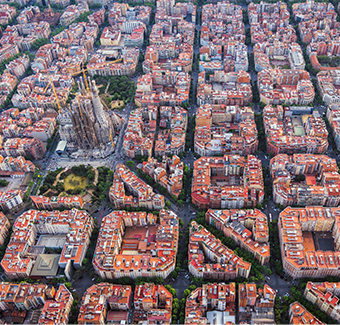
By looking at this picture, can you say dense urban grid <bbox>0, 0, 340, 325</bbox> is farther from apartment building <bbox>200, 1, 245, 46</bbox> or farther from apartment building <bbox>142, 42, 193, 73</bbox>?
apartment building <bbox>200, 1, 245, 46</bbox>

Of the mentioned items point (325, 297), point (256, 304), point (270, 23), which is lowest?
point (256, 304)

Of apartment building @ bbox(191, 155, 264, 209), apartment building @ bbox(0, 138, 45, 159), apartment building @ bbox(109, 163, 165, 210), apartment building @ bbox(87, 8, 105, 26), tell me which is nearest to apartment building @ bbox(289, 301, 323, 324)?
apartment building @ bbox(191, 155, 264, 209)

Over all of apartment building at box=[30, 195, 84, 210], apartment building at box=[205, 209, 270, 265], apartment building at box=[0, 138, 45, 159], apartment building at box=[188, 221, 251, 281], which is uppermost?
apartment building at box=[0, 138, 45, 159]

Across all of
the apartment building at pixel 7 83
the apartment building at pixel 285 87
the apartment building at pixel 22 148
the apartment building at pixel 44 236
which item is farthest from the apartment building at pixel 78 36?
the apartment building at pixel 44 236

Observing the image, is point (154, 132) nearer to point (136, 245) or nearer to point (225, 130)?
point (225, 130)

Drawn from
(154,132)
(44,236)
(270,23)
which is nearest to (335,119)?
(154,132)

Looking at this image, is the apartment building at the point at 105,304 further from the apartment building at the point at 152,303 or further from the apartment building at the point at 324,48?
the apartment building at the point at 324,48

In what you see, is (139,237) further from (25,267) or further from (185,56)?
(185,56)
